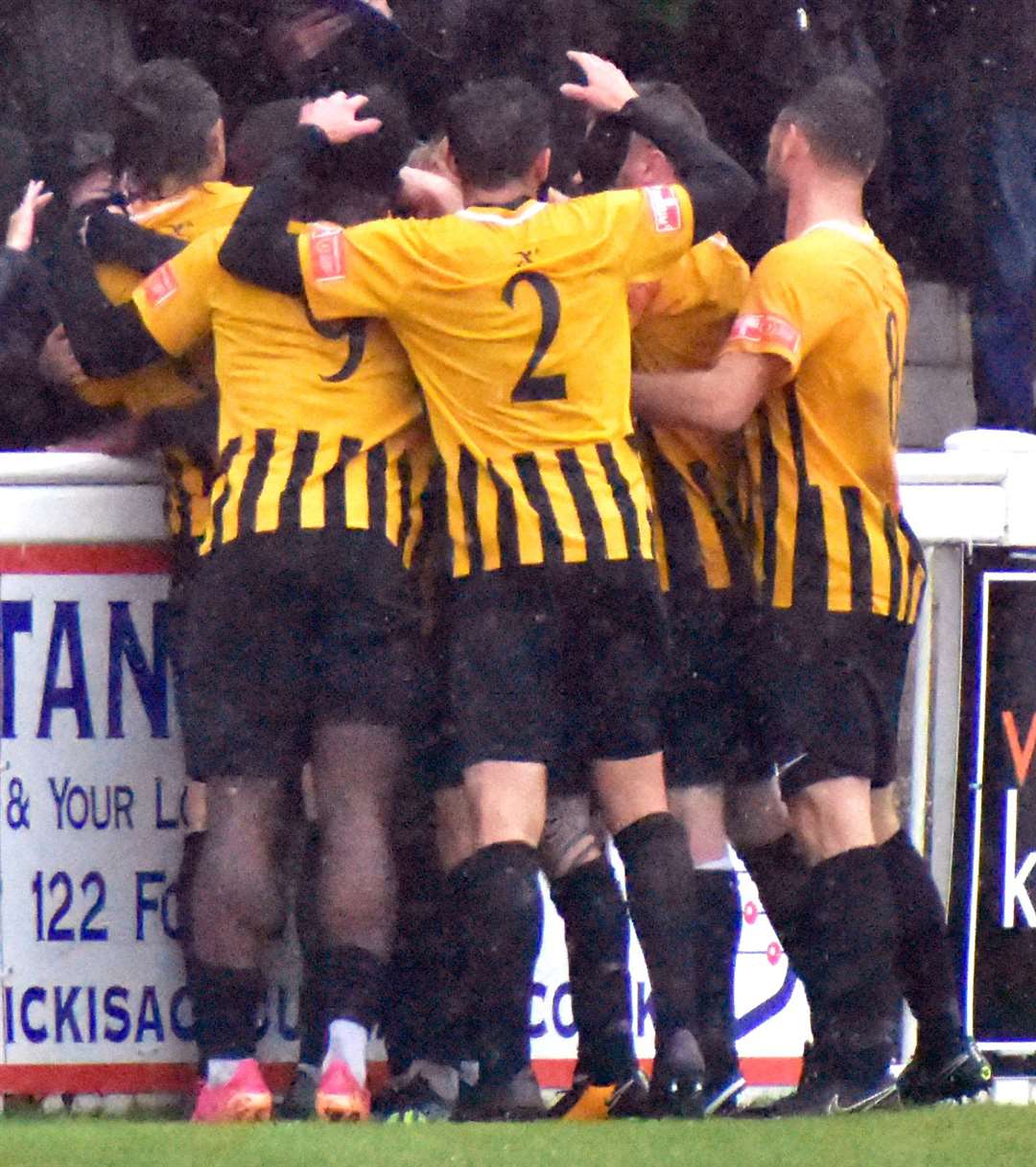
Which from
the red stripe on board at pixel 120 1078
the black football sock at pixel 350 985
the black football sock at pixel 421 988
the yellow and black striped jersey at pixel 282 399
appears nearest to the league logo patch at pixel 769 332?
the yellow and black striped jersey at pixel 282 399

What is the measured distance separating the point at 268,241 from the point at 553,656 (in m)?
0.90

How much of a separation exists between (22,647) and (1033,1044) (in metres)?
2.17

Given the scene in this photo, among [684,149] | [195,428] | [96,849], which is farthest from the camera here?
[96,849]

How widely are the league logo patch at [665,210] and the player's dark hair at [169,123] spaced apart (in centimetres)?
86

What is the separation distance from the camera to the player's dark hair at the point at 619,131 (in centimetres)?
511

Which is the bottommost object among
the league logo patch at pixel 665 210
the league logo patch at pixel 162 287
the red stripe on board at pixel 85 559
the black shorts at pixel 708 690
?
the black shorts at pixel 708 690

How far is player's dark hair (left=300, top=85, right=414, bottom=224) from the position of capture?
518 cm

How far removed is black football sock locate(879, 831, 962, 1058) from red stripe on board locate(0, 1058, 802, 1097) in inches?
16.7

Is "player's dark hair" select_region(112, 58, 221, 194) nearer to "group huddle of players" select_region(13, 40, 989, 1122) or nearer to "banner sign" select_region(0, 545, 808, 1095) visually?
"group huddle of players" select_region(13, 40, 989, 1122)

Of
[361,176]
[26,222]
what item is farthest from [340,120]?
[26,222]

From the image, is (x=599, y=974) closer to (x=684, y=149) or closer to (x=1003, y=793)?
(x=1003, y=793)

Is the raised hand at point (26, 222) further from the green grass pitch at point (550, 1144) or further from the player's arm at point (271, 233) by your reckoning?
the green grass pitch at point (550, 1144)

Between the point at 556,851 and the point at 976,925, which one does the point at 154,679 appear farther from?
the point at 976,925

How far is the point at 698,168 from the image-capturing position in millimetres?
4992
